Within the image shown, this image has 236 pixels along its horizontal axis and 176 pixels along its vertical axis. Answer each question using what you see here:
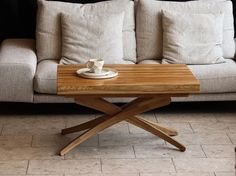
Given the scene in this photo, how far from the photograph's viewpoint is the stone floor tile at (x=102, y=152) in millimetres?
3473

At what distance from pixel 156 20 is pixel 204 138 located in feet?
3.71

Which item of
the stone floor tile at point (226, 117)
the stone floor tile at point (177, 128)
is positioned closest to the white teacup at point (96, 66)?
the stone floor tile at point (177, 128)

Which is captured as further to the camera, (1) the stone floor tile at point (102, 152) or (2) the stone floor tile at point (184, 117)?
(2) the stone floor tile at point (184, 117)

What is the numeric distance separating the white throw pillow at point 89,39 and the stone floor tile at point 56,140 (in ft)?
2.25

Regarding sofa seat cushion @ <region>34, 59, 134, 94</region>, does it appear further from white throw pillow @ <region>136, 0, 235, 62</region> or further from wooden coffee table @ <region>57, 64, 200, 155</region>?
white throw pillow @ <region>136, 0, 235, 62</region>

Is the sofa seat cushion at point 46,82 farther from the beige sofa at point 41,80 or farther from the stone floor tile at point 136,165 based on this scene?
the stone floor tile at point 136,165

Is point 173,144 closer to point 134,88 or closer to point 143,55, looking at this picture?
point 134,88

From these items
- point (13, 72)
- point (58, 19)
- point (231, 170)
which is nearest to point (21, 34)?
point (58, 19)

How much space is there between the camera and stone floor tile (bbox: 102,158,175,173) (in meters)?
3.28

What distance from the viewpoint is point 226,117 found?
416 centimetres

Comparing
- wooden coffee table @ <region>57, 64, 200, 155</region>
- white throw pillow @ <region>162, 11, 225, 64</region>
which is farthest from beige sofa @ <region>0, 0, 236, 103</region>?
wooden coffee table @ <region>57, 64, 200, 155</region>

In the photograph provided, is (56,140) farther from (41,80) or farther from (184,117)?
(184,117)

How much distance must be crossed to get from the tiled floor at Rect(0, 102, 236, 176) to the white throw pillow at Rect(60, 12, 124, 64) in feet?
1.47

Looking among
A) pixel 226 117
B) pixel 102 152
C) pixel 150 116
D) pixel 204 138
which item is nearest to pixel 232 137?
pixel 204 138
